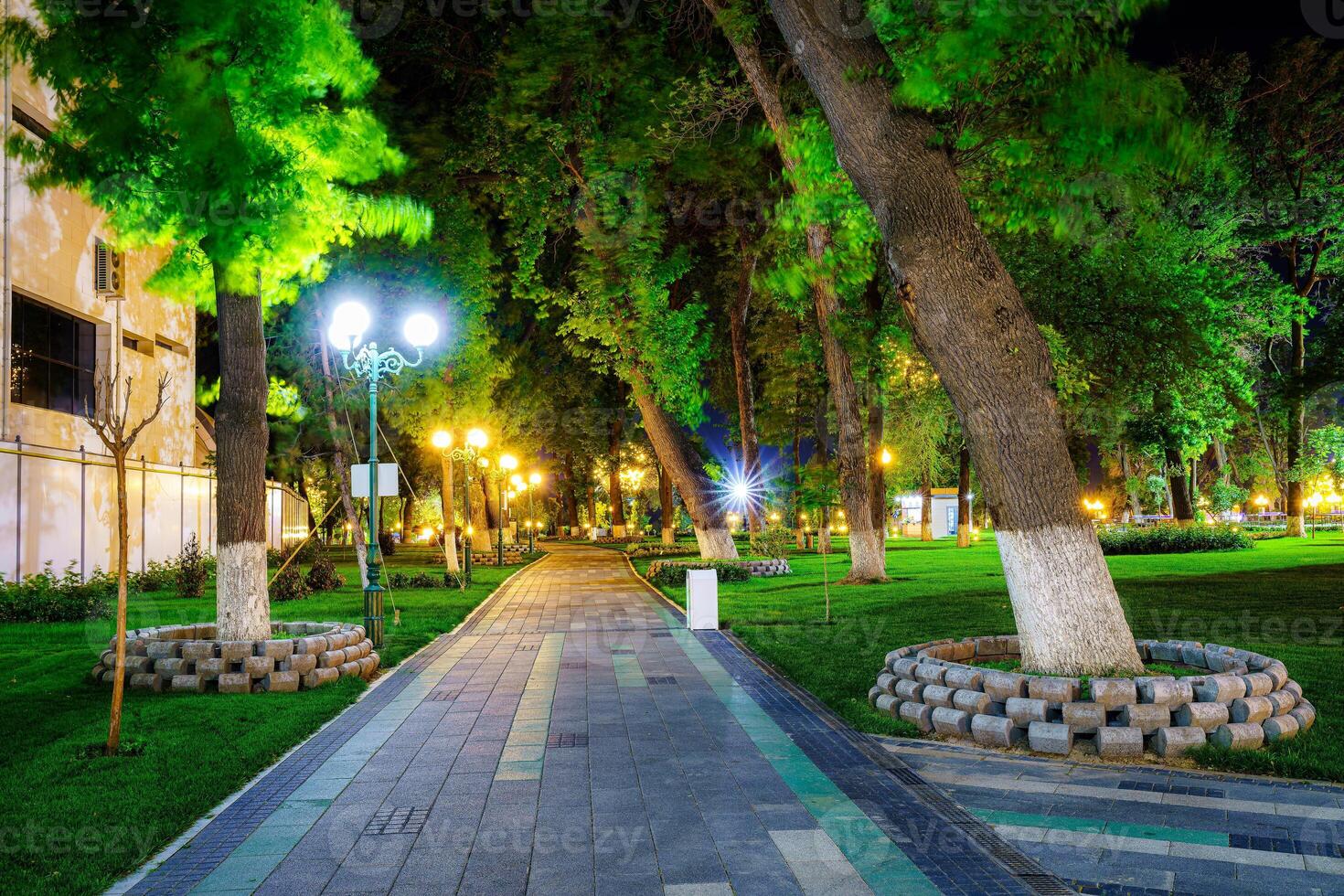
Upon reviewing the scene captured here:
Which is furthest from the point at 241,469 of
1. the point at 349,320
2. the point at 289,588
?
the point at 289,588

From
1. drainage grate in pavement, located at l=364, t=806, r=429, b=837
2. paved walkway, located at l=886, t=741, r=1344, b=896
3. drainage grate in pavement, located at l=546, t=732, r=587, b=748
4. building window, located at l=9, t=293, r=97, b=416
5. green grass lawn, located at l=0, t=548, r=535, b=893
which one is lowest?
paved walkway, located at l=886, t=741, r=1344, b=896

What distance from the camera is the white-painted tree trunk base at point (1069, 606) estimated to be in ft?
24.3

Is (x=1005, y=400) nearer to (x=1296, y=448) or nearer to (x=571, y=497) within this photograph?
(x=1296, y=448)

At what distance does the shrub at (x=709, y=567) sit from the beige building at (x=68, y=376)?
12581mm

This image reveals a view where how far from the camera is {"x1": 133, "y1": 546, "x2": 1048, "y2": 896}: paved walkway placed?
14.8 ft

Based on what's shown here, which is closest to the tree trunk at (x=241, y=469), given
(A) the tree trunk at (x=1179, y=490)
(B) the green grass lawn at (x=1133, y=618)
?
(B) the green grass lawn at (x=1133, y=618)

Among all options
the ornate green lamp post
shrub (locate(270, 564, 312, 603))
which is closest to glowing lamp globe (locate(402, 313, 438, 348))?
the ornate green lamp post

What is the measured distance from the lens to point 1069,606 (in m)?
7.49

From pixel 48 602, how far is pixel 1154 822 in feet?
57.3

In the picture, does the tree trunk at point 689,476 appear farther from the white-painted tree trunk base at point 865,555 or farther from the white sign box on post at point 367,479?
the white sign box on post at point 367,479

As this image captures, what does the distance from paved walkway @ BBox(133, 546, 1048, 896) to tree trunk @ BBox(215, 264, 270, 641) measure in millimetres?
1901

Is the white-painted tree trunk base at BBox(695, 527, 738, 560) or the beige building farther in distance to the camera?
the white-painted tree trunk base at BBox(695, 527, 738, 560)

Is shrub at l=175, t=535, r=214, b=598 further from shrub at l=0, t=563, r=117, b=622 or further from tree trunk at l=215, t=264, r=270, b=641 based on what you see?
tree trunk at l=215, t=264, r=270, b=641

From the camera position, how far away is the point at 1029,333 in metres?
7.72
